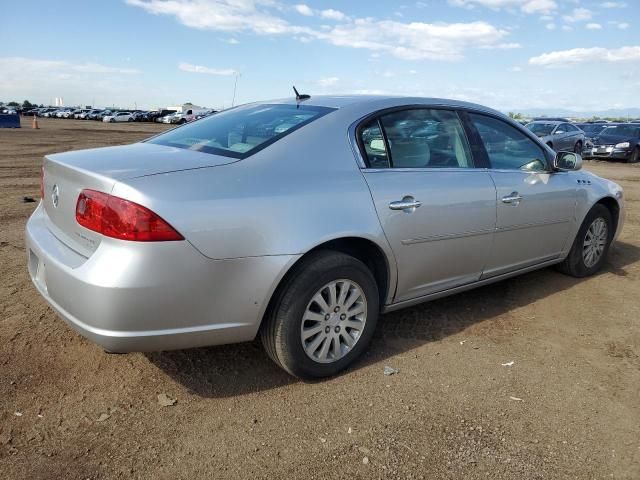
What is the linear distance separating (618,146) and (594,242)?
16.9 metres

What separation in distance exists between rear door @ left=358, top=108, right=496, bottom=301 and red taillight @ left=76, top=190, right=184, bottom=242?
126 centimetres

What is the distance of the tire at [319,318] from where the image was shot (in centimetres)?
282

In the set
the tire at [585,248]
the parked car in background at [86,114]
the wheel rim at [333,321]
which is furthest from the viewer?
the parked car in background at [86,114]

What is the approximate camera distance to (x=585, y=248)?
4.95 meters

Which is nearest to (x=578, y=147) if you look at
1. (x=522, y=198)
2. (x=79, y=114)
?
(x=522, y=198)

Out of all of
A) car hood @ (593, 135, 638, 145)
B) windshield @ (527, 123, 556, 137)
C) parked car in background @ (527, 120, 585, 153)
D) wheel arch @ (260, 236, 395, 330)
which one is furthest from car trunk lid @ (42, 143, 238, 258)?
car hood @ (593, 135, 638, 145)

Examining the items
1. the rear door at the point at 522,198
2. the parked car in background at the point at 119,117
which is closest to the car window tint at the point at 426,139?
the rear door at the point at 522,198

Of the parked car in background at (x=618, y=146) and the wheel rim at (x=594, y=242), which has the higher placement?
the parked car in background at (x=618, y=146)

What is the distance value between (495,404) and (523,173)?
1.94 meters

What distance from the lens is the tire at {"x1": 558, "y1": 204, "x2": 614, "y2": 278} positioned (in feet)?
15.9

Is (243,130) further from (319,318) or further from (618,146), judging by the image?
(618,146)

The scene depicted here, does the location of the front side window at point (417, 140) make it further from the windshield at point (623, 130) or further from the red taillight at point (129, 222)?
the windshield at point (623, 130)

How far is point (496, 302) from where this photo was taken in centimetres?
440

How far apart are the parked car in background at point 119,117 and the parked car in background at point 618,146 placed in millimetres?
52564
